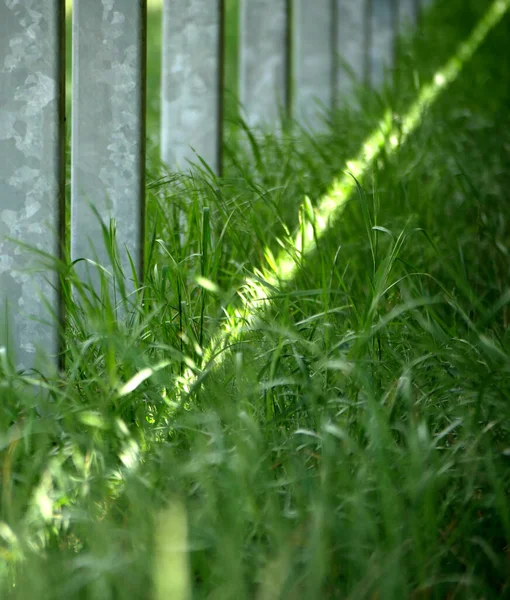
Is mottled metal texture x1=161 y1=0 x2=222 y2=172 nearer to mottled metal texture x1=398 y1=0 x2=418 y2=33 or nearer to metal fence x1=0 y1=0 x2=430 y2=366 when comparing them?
metal fence x1=0 y1=0 x2=430 y2=366

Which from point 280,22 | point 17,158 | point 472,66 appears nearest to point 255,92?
point 280,22

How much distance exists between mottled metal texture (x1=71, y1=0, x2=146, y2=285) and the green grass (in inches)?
7.0

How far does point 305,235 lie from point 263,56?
2.43 meters

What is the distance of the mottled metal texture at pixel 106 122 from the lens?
2557 millimetres

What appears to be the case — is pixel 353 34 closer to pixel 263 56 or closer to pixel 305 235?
pixel 263 56

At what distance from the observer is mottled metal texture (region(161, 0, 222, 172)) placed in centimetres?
361

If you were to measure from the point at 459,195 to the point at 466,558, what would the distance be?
2.57 metres

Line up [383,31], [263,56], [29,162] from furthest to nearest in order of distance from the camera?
[383,31]
[263,56]
[29,162]

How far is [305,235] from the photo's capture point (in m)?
2.79

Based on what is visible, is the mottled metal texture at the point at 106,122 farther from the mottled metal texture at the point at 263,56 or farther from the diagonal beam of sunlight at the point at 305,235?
the mottled metal texture at the point at 263,56

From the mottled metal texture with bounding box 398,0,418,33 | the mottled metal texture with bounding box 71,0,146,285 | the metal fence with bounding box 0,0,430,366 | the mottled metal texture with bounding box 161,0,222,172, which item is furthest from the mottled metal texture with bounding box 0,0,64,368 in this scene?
the mottled metal texture with bounding box 398,0,418,33

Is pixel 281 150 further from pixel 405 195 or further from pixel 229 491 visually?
pixel 229 491

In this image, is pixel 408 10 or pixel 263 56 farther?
pixel 408 10

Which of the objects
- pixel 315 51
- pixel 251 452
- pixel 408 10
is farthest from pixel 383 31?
pixel 251 452
